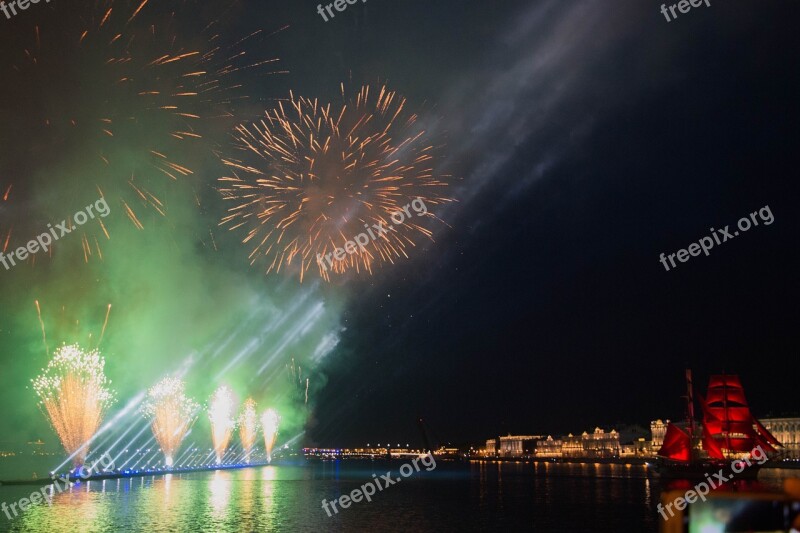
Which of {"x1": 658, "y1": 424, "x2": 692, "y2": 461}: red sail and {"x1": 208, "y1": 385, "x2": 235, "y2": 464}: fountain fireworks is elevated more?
{"x1": 208, "y1": 385, "x2": 235, "y2": 464}: fountain fireworks

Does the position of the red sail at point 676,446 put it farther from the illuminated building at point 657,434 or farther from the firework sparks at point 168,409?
the illuminated building at point 657,434

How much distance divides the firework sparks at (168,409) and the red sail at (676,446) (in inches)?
2707

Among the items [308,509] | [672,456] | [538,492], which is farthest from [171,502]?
[672,456]

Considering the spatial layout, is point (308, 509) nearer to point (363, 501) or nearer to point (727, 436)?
point (363, 501)

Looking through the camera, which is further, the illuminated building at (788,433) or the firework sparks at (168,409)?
the illuminated building at (788,433)

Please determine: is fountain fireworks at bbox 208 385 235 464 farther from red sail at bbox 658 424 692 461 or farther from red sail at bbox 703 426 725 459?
red sail at bbox 703 426 725 459

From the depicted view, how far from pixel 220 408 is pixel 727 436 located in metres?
81.4

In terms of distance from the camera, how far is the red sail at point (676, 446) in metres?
102

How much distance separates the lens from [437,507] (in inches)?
1650

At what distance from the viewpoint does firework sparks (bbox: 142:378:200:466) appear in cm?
6394
